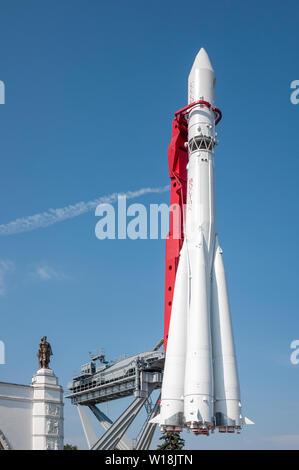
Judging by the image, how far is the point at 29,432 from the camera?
42656mm

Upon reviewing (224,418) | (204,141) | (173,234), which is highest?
(204,141)

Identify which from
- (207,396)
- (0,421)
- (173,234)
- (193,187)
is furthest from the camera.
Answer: (0,421)

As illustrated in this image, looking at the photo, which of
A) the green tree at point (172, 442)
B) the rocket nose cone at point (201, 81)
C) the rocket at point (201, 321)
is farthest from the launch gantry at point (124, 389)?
the rocket nose cone at point (201, 81)

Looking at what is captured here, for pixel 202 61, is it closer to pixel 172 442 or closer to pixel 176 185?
pixel 176 185

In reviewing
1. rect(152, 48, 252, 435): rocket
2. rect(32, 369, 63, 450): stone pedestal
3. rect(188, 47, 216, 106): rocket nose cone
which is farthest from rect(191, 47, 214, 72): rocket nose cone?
rect(32, 369, 63, 450): stone pedestal

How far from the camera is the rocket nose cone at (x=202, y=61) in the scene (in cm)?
3750

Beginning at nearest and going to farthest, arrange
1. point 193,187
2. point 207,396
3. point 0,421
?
point 207,396
point 193,187
point 0,421

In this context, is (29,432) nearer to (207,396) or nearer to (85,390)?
(85,390)

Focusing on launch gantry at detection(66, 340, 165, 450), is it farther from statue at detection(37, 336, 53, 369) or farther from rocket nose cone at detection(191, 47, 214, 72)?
rocket nose cone at detection(191, 47, 214, 72)

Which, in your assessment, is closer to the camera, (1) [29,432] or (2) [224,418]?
(2) [224,418]

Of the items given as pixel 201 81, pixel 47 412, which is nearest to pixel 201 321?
pixel 201 81

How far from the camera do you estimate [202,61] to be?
124 ft
